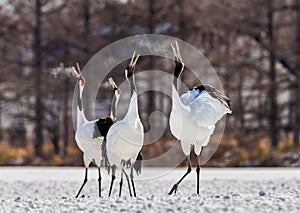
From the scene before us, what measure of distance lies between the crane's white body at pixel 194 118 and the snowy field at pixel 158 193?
2.96ft

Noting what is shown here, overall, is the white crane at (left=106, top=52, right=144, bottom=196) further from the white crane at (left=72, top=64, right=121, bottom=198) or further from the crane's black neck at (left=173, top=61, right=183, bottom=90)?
the crane's black neck at (left=173, top=61, right=183, bottom=90)

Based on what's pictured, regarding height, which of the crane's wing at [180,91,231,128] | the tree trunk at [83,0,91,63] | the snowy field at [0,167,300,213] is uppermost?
the tree trunk at [83,0,91,63]

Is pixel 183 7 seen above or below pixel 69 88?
above

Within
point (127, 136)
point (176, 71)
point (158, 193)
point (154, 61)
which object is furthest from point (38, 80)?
point (127, 136)

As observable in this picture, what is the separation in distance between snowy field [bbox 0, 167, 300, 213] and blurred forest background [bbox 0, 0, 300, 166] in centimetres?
660

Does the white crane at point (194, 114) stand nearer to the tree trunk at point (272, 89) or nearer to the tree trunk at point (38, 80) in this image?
the tree trunk at point (272, 89)

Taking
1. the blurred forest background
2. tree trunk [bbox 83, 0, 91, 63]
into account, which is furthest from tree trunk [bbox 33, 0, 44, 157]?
tree trunk [bbox 83, 0, 91, 63]

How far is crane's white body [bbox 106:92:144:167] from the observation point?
10.6 metres

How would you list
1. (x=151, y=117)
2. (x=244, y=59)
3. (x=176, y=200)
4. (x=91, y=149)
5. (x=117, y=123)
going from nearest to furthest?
(x=176, y=200)
(x=117, y=123)
(x=91, y=149)
(x=151, y=117)
(x=244, y=59)

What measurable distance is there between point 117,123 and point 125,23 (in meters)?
16.9

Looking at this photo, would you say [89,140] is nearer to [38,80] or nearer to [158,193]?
[158,193]

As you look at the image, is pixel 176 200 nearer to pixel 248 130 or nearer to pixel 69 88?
pixel 69 88

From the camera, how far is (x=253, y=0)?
27.3m

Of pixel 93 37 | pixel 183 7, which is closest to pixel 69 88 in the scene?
pixel 93 37
